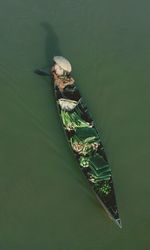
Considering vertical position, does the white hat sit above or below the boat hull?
above

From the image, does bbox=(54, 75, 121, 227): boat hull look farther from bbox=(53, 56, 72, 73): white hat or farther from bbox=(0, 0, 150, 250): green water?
bbox=(53, 56, 72, 73): white hat

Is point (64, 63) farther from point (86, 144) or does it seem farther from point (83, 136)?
point (86, 144)

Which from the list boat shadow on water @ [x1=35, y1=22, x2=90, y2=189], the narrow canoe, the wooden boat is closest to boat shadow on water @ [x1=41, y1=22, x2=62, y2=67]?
boat shadow on water @ [x1=35, y1=22, x2=90, y2=189]

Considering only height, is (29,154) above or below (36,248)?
above

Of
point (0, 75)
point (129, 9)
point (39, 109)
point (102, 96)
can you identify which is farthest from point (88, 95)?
point (129, 9)

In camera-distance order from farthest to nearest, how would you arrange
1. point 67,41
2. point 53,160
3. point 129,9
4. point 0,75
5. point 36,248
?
point 129,9
point 67,41
point 0,75
point 53,160
point 36,248

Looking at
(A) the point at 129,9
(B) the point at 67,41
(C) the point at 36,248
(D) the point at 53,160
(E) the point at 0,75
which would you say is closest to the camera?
(C) the point at 36,248

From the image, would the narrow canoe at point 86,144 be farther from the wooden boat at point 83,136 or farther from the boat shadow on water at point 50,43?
the boat shadow on water at point 50,43

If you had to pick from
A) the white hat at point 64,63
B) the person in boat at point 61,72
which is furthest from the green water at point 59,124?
the white hat at point 64,63

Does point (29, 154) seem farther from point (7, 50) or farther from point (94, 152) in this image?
point (7, 50)
